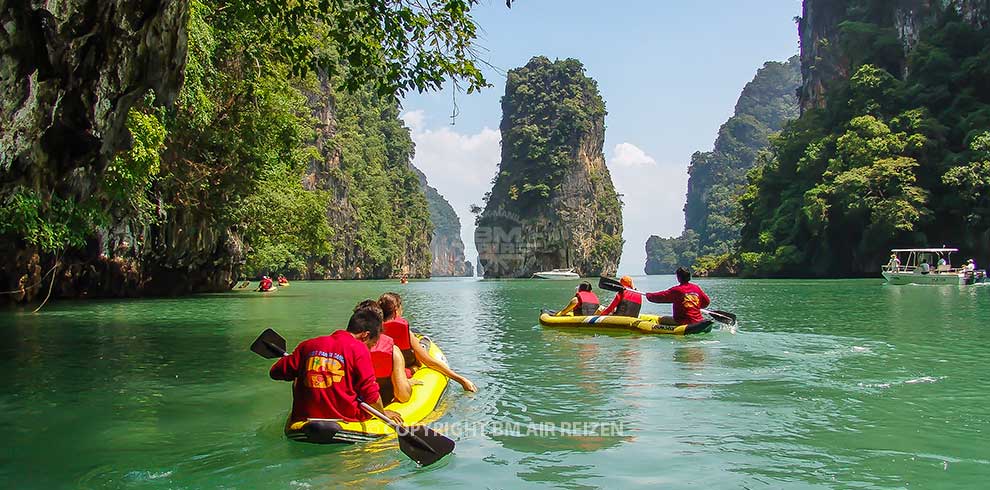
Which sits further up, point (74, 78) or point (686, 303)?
point (74, 78)

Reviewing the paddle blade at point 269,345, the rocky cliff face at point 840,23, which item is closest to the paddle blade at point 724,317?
the paddle blade at point 269,345

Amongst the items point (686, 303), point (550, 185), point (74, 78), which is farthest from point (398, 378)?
point (550, 185)

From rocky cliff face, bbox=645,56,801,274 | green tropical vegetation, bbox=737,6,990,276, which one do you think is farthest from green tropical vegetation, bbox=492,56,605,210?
rocky cliff face, bbox=645,56,801,274

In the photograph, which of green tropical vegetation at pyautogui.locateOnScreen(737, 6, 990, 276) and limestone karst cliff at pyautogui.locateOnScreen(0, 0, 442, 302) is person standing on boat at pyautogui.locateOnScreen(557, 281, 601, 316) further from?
green tropical vegetation at pyautogui.locateOnScreen(737, 6, 990, 276)

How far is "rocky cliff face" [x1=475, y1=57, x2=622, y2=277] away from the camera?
3684 inches

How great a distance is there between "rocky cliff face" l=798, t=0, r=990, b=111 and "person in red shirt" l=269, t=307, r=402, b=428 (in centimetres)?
5237

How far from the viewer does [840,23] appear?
57844 mm

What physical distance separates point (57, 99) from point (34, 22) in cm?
96

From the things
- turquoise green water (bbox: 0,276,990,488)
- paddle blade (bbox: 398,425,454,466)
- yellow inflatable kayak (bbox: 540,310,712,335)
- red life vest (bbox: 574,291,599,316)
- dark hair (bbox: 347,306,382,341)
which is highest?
dark hair (bbox: 347,306,382,341)

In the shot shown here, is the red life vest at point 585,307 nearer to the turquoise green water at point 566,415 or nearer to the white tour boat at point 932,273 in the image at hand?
the turquoise green water at point 566,415

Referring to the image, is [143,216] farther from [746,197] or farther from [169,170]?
[746,197]

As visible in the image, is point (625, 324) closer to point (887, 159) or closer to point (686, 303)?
point (686, 303)

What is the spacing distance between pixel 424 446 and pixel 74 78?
554cm

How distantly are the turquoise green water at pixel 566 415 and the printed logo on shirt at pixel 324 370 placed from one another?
0.53 meters
